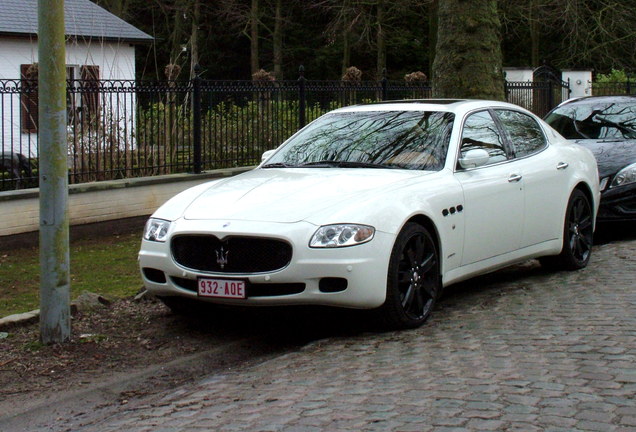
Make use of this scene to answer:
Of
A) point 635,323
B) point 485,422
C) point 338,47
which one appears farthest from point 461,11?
point 338,47

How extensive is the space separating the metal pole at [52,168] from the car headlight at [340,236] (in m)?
1.68

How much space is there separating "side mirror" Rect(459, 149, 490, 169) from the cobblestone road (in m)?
1.11

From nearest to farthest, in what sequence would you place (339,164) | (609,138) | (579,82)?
(339,164)
(609,138)
(579,82)

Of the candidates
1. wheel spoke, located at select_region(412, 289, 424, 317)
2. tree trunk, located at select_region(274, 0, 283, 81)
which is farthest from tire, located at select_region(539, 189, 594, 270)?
tree trunk, located at select_region(274, 0, 283, 81)

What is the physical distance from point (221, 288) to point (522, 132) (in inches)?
139

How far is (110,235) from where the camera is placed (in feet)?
41.4

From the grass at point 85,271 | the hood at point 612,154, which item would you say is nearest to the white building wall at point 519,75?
A: the hood at point 612,154

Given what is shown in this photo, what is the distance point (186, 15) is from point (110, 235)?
33532 millimetres

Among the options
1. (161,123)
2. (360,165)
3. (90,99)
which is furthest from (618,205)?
(90,99)

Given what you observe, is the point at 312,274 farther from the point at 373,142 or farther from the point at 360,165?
the point at 373,142

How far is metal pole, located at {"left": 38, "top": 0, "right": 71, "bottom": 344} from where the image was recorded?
643 cm

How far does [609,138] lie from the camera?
1214 centimetres

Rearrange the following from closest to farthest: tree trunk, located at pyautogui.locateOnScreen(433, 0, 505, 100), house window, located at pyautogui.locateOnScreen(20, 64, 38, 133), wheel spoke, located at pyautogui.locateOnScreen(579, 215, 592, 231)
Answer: wheel spoke, located at pyautogui.locateOnScreen(579, 215, 592, 231)
house window, located at pyautogui.locateOnScreen(20, 64, 38, 133)
tree trunk, located at pyautogui.locateOnScreen(433, 0, 505, 100)

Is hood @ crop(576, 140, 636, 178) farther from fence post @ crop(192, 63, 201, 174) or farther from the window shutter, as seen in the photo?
the window shutter
